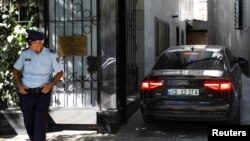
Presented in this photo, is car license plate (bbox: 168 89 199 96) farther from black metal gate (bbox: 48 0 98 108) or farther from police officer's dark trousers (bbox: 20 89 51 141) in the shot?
police officer's dark trousers (bbox: 20 89 51 141)

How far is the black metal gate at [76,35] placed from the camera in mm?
8195

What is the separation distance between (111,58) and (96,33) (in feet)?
1.75

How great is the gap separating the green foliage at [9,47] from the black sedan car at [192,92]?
2256 mm

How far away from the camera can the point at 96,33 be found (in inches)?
320

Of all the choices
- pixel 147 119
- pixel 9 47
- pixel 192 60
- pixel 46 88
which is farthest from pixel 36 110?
pixel 192 60

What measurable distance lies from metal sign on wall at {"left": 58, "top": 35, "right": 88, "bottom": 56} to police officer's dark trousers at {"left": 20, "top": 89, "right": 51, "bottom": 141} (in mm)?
2261

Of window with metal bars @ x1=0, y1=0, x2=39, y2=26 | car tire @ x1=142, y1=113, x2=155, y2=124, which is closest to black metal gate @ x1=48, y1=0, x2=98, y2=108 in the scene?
window with metal bars @ x1=0, y1=0, x2=39, y2=26

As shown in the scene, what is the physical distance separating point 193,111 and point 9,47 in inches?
128

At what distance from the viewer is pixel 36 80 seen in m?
5.98

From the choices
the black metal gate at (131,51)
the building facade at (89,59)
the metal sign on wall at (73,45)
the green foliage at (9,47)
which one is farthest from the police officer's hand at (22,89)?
the black metal gate at (131,51)

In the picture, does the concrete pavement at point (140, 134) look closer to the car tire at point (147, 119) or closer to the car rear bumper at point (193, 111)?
the car tire at point (147, 119)

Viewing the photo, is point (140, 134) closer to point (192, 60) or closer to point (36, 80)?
point (192, 60)

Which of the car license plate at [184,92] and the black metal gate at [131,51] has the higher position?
the black metal gate at [131,51]

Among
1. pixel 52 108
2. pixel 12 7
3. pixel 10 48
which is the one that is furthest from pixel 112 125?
pixel 12 7
